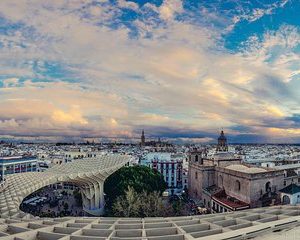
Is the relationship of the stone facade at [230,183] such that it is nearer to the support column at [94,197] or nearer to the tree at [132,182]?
the tree at [132,182]

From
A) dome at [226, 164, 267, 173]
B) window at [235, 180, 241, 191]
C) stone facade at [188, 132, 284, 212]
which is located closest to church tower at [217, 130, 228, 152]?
stone facade at [188, 132, 284, 212]

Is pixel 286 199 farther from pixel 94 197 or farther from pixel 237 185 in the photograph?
pixel 94 197

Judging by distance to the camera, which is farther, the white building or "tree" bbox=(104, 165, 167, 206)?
the white building

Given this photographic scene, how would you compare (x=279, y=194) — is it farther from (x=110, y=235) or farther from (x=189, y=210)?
(x=110, y=235)

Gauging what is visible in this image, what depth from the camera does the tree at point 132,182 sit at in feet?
141

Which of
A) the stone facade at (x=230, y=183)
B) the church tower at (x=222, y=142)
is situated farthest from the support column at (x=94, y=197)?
the church tower at (x=222, y=142)

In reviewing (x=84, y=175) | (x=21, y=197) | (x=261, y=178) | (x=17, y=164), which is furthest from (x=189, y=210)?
(x=17, y=164)

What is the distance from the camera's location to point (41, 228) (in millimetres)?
13953

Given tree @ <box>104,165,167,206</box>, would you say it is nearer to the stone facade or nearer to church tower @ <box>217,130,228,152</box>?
the stone facade

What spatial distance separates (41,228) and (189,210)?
33704mm

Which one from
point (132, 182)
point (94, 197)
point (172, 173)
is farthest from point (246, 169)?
point (172, 173)

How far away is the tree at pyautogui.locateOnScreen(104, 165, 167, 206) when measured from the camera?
42875 millimetres

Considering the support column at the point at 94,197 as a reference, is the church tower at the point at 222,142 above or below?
above

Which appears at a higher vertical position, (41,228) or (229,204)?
(41,228)
